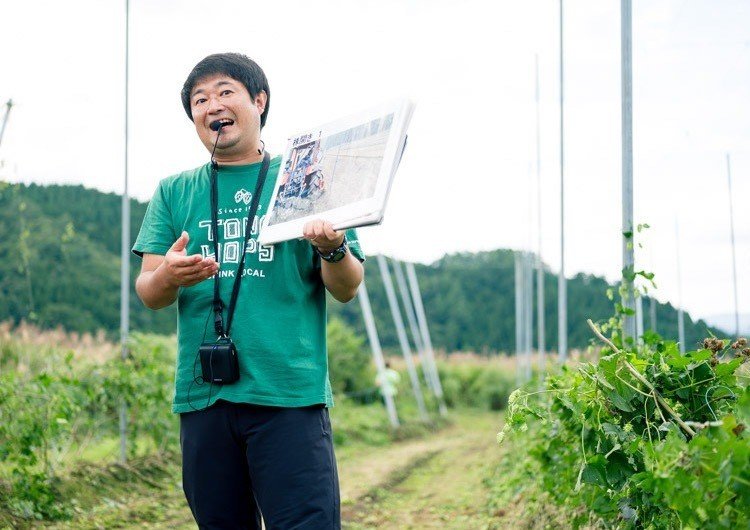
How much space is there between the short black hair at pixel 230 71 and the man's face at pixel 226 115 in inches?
0.6

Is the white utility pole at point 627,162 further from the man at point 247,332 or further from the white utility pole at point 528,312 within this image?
the white utility pole at point 528,312

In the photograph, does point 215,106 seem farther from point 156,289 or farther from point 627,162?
point 627,162

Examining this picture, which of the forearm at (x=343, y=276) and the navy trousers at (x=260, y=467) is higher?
the forearm at (x=343, y=276)

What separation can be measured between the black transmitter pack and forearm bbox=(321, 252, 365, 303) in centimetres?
26

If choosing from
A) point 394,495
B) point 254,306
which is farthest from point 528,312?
point 254,306

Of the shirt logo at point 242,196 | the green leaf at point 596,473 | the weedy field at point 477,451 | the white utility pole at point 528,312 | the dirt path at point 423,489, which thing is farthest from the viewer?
the white utility pole at point 528,312

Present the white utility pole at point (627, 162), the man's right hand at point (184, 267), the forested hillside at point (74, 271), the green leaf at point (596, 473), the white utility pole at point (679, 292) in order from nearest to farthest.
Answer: the man's right hand at point (184, 267), the green leaf at point (596, 473), the white utility pole at point (627, 162), the white utility pole at point (679, 292), the forested hillside at point (74, 271)

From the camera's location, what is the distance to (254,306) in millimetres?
2029

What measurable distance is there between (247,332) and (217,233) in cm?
25

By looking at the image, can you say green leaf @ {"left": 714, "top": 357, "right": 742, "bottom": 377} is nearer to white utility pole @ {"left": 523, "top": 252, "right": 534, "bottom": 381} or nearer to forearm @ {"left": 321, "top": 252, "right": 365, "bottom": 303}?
forearm @ {"left": 321, "top": 252, "right": 365, "bottom": 303}

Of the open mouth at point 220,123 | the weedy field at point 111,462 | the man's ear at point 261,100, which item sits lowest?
the weedy field at point 111,462

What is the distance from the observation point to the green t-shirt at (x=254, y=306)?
1.99m

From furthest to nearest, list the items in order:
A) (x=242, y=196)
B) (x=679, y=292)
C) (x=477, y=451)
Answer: (x=477, y=451) → (x=679, y=292) → (x=242, y=196)

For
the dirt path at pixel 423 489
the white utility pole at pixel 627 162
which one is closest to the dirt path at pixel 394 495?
the dirt path at pixel 423 489
